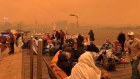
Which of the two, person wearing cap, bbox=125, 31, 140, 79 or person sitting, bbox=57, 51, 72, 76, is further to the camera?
person wearing cap, bbox=125, 31, 140, 79

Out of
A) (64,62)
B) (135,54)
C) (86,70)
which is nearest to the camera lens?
(86,70)

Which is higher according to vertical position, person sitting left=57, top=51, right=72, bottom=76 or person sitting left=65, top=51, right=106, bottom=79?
person sitting left=65, top=51, right=106, bottom=79

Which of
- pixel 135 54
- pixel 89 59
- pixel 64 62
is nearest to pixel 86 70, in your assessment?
pixel 89 59

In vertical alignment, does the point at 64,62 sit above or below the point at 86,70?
below

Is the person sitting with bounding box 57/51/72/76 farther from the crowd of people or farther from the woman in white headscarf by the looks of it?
the woman in white headscarf

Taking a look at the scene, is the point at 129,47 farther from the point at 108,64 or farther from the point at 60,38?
the point at 60,38

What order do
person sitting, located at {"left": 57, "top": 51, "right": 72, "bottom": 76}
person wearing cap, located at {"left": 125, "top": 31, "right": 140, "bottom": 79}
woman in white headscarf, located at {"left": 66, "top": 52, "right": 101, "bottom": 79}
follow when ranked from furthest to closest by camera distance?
person wearing cap, located at {"left": 125, "top": 31, "right": 140, "bottom": 79} < person sitting, located at {"left": 57, "top": 51, "right": 72, "bottom": 76} < woman in white headscarf, located at {"left": 66, "top": 52, "right": 101, "bottom": 79}

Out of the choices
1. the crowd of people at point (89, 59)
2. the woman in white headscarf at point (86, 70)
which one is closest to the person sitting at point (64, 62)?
the crowd of people at point (89, 59)

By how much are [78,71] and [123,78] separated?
7879 mm

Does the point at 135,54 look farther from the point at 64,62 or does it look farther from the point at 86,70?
the point at 86,70

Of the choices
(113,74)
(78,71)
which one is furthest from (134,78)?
(78,71)

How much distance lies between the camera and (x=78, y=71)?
6879mm

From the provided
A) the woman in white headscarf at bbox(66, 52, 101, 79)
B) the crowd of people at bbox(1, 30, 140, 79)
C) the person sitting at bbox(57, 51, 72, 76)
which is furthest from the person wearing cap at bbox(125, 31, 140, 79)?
the woman in white headscarf at bbox(66, 52, 101, 79)

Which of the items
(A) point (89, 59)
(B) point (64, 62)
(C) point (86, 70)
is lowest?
(B) point (64, 62)
